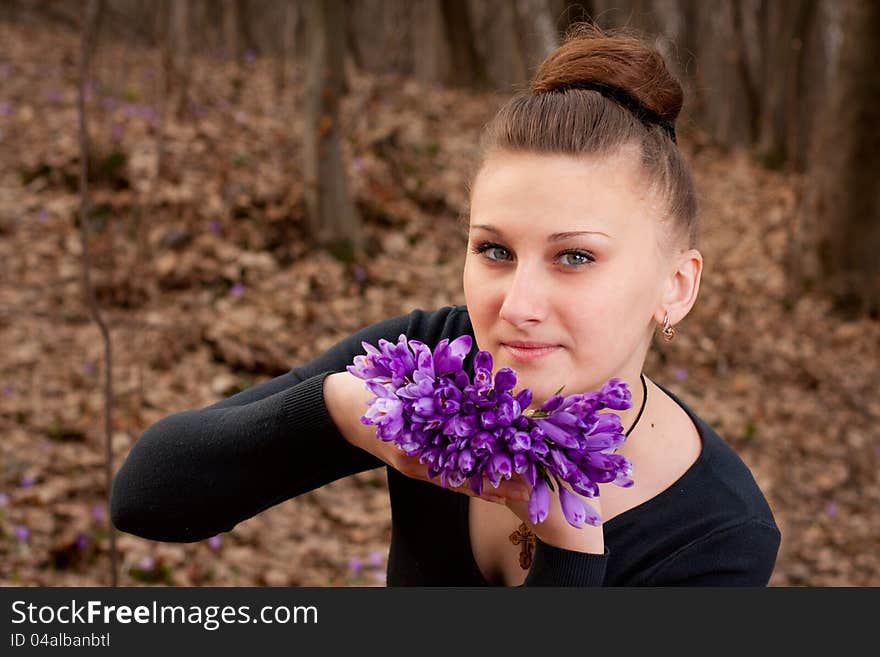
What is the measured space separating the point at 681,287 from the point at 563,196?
1.27ft

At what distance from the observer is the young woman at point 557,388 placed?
1497 millimetres

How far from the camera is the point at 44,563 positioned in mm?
3602

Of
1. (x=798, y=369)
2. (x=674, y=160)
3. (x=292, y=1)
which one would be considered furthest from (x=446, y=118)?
(x=674, y=160)

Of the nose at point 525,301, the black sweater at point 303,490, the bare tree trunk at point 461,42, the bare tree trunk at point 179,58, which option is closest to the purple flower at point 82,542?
the black sweater at point 303,490

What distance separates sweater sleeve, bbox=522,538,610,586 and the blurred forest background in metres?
0.97

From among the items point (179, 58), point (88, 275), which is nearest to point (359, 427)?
point (88, 275)

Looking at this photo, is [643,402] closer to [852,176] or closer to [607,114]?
[607,114]

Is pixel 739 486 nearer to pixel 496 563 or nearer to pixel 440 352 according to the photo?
pixel 496 563

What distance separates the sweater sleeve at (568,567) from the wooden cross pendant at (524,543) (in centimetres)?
26

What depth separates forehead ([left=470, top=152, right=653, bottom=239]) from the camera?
150 cm

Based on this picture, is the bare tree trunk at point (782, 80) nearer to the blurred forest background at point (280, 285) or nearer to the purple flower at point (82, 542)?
the blurred forest background at point (280, 285)

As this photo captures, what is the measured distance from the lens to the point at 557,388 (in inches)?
59.3

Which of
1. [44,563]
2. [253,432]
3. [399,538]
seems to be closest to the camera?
[253,432]

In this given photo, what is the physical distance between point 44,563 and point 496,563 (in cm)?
258
